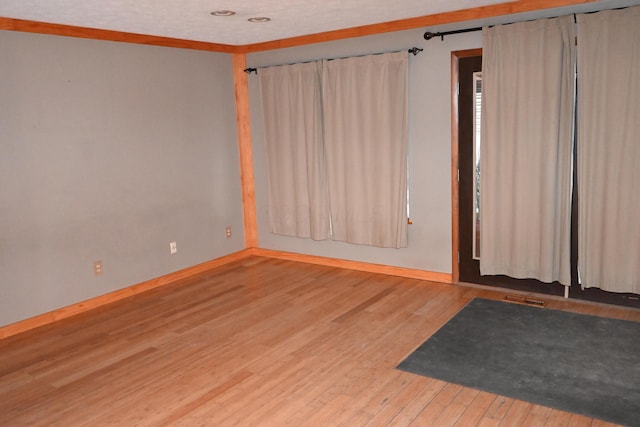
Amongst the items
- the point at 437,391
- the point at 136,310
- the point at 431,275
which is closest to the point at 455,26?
the point at 431,275

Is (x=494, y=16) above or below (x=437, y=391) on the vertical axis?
above

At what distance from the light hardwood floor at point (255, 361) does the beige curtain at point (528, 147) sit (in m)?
0.43

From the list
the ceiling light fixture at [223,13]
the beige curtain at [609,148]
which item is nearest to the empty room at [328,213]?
the beige curtain at [609,148]

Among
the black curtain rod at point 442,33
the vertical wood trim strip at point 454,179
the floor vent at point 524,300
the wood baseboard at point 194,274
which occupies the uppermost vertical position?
the black curtain rod at point 442,33

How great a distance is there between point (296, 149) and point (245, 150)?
768 millimetres

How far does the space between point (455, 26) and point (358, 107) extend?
112 cm

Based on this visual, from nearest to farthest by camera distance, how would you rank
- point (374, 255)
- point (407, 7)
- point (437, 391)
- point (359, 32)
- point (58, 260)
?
1. point (437, 391)
2. point (407, 7)
3. point (58, 260)
4. point (359, 32)
5. point (374, 255)

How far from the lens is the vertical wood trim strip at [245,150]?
19.4ft

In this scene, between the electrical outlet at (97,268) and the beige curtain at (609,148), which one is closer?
the beige curtain at (609,148)

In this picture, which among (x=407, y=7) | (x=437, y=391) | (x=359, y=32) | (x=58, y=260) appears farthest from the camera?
(x=359, y=32)

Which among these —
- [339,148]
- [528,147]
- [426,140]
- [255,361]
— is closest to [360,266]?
[339,148]

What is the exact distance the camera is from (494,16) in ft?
13.9

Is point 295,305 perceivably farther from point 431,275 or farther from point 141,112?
point 141,112

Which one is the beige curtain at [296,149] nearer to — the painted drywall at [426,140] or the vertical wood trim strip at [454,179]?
the painted drywall at [426,140]
